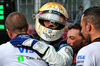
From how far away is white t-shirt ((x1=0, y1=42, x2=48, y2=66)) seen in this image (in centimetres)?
215

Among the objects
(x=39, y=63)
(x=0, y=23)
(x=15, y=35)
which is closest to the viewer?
(x=39, y=63)

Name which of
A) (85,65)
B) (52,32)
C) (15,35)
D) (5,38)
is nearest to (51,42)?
(52,32)

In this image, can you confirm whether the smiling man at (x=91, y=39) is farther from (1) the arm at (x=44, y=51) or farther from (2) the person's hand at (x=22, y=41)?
(2) the person's hand at (x=22, y=41)

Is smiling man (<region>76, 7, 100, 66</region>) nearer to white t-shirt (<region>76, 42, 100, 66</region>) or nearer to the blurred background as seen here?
white t-shirt (<region>76, 42, 100, 66</region>)

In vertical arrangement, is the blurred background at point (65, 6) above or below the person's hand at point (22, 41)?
above

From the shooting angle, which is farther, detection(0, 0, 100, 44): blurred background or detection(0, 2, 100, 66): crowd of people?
detection(0, 0, 100, 44): blurred background

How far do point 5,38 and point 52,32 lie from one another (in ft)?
6.63

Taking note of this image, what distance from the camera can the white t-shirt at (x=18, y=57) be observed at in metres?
2.15

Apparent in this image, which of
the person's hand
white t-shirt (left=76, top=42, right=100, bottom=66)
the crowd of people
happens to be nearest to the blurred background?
the crowd of people

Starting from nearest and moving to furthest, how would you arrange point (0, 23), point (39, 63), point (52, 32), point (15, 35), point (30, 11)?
point (39, 63) → point (15, 35) → point (52, 32) → point (0, 23) → point (30, 11)

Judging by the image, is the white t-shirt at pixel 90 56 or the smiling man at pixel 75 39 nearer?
the white t-shirt at pixel 90 56

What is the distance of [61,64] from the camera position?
7.48 ft

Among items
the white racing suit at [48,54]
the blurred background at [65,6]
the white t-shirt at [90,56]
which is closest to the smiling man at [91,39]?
the white t-shirt at [90,56]

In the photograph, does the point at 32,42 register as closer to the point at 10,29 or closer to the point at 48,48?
the point at 48,48
